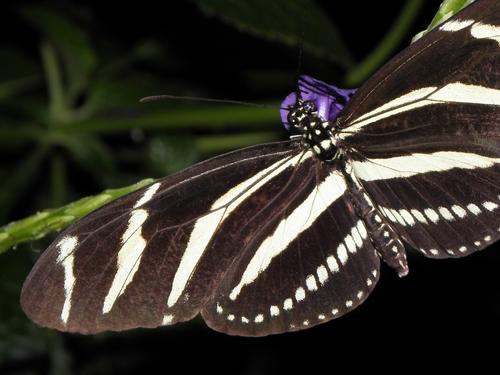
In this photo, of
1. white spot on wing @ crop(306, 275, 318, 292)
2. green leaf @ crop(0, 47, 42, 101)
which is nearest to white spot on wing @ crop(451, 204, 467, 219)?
white spot on wing @ crop(306, 275, 318, 292)

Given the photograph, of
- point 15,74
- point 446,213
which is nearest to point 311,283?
point 446,213

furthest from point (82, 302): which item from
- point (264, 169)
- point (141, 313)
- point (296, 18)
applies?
point (296, 18)

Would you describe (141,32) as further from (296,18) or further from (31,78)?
(296,18)

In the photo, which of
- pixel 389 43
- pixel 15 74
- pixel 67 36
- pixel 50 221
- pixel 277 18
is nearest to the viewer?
pixel 50 221

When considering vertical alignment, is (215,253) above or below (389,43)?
below

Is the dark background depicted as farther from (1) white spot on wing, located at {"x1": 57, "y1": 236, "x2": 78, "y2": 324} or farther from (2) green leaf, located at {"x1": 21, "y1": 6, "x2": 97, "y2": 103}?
(1) white spot on wing, located at {"x1": 57, "y1": 236, "x2": 78, "y2": 324}

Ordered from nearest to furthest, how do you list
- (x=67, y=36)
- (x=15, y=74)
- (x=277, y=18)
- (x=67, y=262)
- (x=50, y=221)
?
(x=67, y=262) < (x=50, y=221) < (x=277, y=18) < (x=67, y=36) < (x=15, y=74)

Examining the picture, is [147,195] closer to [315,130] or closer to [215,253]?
[215,253]
